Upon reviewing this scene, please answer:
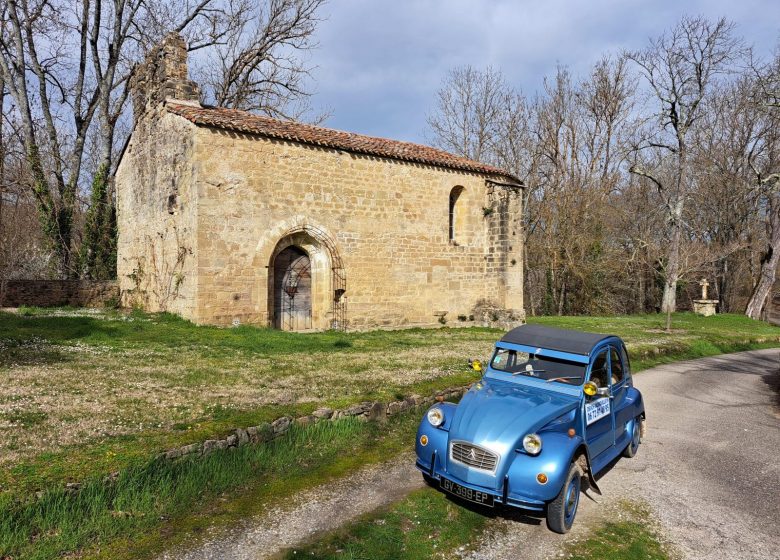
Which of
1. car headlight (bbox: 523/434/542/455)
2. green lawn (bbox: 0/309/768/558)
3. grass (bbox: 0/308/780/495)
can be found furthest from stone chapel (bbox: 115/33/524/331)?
car headlight (bbox: 523/434/542/455)

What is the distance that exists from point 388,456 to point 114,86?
27.4 metres

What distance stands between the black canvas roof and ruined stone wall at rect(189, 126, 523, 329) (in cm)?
1032

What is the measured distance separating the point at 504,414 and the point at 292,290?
12.3 metres

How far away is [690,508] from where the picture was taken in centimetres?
493

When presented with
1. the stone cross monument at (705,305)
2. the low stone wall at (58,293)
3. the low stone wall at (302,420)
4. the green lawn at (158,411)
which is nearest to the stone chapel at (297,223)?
the low stone wall at (58,293)

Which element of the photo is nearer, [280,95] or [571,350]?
[571,350]

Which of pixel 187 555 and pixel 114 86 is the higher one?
pixel 114 86

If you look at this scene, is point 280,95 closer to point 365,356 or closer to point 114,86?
point 114,86

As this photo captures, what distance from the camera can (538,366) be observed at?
5.70 meters

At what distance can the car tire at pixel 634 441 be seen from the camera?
247 inches

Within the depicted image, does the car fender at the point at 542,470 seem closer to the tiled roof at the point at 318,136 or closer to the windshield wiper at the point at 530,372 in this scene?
the windshield wiper at the point at 530,372

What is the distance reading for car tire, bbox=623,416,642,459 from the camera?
6.27 metres

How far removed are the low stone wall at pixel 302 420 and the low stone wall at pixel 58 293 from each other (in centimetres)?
1552

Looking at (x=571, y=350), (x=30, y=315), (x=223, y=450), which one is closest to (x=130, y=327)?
(x=30, y=315)
